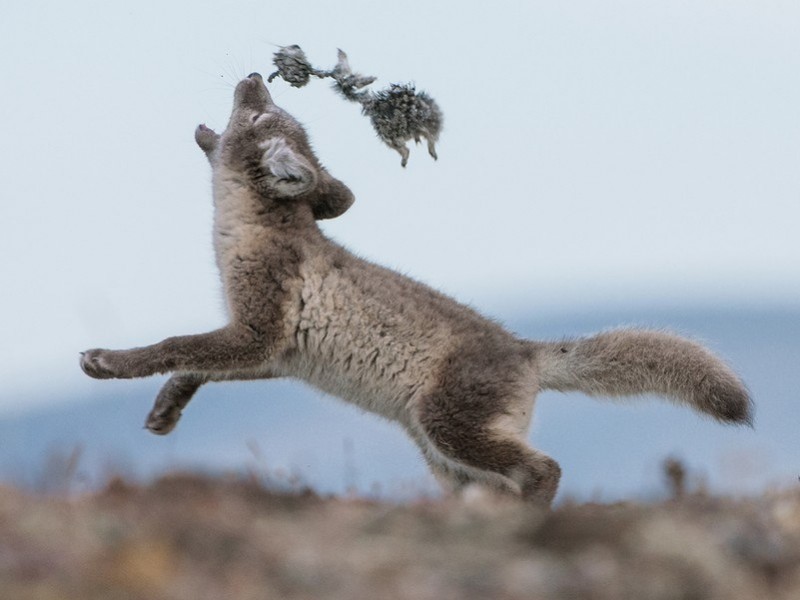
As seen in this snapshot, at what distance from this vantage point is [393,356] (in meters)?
7.67

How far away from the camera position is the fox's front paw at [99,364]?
766 cm

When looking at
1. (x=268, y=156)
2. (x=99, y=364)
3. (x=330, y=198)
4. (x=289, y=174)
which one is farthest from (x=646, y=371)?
(x=99, y=364)

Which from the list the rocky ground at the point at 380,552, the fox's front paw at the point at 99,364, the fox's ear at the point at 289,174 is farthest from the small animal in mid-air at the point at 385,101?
the rocky ground at the point at 380,552

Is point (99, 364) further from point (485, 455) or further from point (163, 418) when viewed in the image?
point (485, 455)

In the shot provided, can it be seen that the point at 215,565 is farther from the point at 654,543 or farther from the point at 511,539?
the point at 654,543

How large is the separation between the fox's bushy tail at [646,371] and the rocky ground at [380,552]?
2529 millimetres

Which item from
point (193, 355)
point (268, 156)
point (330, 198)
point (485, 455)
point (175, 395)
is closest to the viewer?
point (485, 455)

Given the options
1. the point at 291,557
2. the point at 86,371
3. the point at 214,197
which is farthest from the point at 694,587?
the point at 214,197

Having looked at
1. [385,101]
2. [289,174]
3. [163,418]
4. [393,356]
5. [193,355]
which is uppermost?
[385,101]

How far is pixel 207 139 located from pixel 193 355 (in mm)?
2281

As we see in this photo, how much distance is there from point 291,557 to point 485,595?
0.67 metres

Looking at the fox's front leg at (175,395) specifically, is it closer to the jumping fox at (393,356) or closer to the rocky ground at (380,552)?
the jumping fox at (393,356)

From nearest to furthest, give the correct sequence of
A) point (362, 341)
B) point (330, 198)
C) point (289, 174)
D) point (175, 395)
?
point (362, 341) → point (175, 395) → point (289, 174) → point (330, 198)

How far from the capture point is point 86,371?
306 inches
